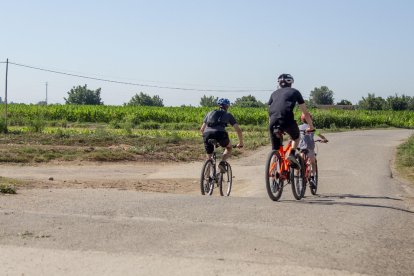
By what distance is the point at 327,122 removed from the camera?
190ft

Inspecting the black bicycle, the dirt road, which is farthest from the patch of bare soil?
the dirt road

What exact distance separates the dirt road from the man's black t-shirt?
52.3 inches

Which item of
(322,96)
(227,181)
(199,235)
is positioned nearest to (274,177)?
(227,181)

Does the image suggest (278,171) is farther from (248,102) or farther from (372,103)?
(372,103)

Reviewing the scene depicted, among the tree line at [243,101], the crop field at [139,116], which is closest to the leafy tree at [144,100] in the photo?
the tree line at [243,101]

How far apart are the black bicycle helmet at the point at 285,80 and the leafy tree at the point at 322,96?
142 meters

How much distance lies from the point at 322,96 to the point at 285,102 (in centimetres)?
14314

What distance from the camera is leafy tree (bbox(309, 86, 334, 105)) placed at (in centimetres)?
15150

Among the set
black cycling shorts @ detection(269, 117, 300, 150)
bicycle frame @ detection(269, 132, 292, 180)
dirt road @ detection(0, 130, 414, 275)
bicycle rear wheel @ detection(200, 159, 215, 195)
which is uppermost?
black cycling shorts @ detection(269, 117, 300, 150)

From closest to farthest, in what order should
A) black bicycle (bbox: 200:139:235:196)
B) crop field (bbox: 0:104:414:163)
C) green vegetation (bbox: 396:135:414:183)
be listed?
black bicycle (bbox: 200:139:235:196)
green vegetation (bbox: 396:135:414:183)
crop field (bbox: 0:104:414:163)

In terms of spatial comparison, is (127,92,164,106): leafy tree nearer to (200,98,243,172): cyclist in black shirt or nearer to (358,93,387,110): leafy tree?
(358,93,387,110): leafy tree

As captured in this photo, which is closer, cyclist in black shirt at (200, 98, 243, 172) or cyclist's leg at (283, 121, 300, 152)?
cyclist's leg at (283, 121, 300, 152)

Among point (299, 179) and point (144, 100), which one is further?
point (144, 100)

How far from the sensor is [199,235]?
7359 mm
